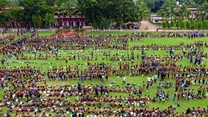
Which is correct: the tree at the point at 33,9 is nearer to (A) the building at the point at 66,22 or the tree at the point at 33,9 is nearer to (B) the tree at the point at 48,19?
(B) the tree at the point at 48,19

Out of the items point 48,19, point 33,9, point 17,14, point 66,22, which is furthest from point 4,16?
point 66,22

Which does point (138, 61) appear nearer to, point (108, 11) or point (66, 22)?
point (108, 11)

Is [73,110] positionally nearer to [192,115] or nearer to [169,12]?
[192,115]

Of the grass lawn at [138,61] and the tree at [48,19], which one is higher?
the tree at [48,19]

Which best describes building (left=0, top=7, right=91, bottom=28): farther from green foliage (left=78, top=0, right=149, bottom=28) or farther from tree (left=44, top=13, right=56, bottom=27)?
green foliage (left=78, top=0, right=149, bottom=28)

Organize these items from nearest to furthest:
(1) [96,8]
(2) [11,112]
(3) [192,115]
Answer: (3) [192,115] → (2) [11,112] → (1) [96,8]

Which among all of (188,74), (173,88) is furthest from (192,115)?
(188,74)

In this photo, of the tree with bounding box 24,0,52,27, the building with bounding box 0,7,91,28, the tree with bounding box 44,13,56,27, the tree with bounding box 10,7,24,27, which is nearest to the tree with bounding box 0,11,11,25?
the tree with bounding box 10,7,24,27

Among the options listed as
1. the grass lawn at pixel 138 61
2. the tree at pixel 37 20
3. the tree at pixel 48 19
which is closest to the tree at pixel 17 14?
the tree at pixel 37 20

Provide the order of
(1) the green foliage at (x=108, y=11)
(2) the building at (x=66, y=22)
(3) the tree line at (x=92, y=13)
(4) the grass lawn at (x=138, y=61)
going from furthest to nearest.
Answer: (2) the building at (x=66, y=22) < (3) the tree line at (x=92, y=13) < (1) the green foliage at (x=108, y=11) < (4) the grass lawn at (x=138, y=61)

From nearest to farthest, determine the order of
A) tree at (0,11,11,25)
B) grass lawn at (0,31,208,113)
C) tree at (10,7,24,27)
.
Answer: grass lawn at (0,31,208,113)
tree at (10,7,24,27)
tree at (0,11,11,25)

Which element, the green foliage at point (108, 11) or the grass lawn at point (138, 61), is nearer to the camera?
the grass lawn at point (138, 61)
